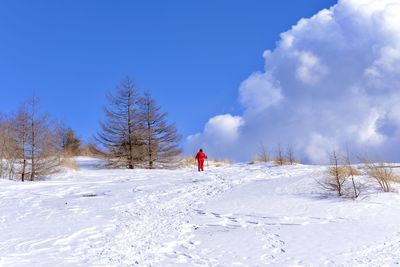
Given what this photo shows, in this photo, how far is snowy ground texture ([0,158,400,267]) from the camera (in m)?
10.1

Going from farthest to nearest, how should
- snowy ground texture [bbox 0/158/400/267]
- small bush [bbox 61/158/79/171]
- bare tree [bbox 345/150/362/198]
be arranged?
small bush [bbox 61/158/79/171], bare tree [bbox 345/150/362/198], snowy ground texture [bbox 0/158/400/267]

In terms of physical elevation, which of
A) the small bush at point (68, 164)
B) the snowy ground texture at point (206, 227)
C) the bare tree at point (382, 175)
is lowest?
the snowy ground texture at point (206, 227)

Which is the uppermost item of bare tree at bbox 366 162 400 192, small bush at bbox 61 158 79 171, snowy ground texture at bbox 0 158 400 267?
small bush at bbox 61 158 79 171

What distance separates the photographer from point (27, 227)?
46.6 feet

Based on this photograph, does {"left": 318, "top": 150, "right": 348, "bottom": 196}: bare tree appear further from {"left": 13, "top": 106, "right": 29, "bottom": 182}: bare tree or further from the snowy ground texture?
{"left": 13, "top": 106, "right": 29, "bottom": 182}: bare tree

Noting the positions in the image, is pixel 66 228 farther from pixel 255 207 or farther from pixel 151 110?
pixel 151 110

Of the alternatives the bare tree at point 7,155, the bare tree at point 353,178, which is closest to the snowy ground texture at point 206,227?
the bare tree at point 353,178

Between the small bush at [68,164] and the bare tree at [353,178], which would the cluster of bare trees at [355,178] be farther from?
the small bush at [68,164]

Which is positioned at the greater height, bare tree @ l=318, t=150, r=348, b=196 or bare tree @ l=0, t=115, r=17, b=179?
bare tree @ l=0, t=115, r=17, b=179

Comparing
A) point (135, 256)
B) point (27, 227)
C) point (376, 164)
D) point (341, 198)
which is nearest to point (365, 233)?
point (341, 198)

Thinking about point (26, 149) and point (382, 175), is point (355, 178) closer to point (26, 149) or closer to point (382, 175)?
point (382, 175)

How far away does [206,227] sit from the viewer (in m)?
13.0

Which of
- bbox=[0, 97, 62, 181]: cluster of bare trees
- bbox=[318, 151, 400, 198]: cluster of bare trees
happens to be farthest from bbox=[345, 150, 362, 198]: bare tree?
bbox=[0, 97, 62, 181]: cluster of bare trees

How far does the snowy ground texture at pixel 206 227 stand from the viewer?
1007 cm
